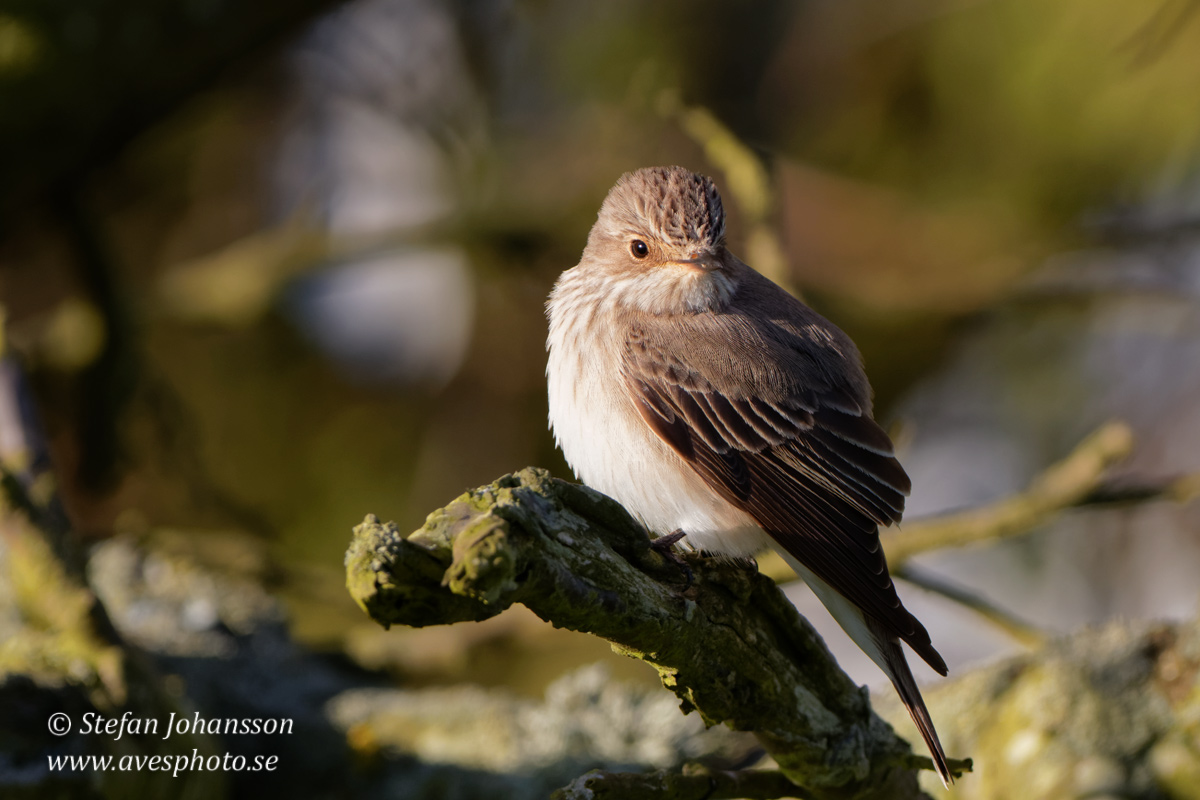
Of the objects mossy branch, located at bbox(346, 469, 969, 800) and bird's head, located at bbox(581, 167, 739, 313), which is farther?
bird's head, located at bbox(581, 167, 739, 313)

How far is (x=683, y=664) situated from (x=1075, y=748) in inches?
86.5

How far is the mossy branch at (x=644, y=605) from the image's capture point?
222 centimetres

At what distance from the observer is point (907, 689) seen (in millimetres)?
3607

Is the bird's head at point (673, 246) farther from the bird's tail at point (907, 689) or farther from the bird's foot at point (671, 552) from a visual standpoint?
the bird's tail at point (907, 689)

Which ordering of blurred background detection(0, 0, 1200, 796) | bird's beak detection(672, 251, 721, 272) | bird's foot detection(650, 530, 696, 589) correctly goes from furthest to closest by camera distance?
blurred background detection(0, 0, 1200, 796)
bird's beak detection(672, 251, 721, 272)
bird's foot detection(650, 530, 696, 589)

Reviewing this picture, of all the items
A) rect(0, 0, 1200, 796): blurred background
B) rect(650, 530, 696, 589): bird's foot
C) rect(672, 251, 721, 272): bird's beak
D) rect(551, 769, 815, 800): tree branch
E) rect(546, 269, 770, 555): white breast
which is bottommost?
rect(551, 769, 815, 800): tree branch

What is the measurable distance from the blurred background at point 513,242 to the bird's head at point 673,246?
1881 mm

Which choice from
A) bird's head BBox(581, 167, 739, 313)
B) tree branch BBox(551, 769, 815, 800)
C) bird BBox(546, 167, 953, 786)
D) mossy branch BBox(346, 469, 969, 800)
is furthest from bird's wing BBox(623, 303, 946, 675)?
tree branch BBox(551, 769, 815, 800)

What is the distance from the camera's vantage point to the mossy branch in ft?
7.27

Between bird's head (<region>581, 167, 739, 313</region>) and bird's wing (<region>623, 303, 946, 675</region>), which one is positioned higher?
bird's head (<region>581, 167, 739, 313</region>)

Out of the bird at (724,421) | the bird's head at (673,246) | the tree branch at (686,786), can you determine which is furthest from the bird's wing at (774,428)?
the tree branch at (686,786)

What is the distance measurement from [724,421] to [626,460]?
0.43 m

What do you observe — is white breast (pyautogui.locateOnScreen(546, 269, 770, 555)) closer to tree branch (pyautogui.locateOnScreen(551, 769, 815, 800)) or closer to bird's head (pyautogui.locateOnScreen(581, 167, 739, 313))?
bird's head (pyautogui.locateOnScreen(581, 167, 739, 313))

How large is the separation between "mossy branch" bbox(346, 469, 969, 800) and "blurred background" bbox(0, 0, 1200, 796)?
272 centimetres
